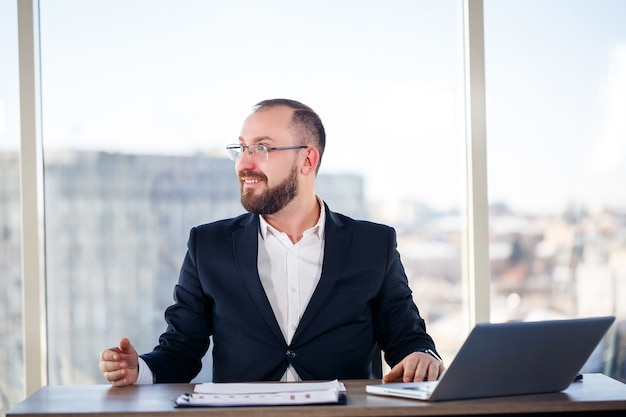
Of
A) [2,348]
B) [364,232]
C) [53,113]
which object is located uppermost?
[53,113]

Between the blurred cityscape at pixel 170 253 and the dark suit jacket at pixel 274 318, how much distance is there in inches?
29.6

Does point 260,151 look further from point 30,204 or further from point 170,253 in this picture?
point 30,204

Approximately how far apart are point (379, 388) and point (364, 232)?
932 millimetres

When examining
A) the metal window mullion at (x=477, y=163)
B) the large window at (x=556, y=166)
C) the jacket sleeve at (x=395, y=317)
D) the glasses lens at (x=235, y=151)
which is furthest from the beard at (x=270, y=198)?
the large window at (x=556, y=166)

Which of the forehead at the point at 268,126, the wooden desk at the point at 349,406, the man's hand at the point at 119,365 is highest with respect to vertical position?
the forehead at the point at 268,126

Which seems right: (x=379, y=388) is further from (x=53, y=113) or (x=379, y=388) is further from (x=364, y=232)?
(x=53, y=113)

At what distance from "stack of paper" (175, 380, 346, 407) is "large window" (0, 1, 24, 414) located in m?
1.76

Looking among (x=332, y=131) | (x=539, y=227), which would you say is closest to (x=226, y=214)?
(x=332, y=131)

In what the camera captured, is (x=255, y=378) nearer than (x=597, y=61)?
Yes

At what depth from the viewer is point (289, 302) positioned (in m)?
2.68

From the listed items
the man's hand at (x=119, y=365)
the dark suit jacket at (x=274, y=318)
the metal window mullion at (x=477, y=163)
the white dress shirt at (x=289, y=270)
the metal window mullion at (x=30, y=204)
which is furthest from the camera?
the metal window mullion at (x=477, y=163)

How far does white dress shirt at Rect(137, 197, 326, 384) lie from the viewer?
2.67m

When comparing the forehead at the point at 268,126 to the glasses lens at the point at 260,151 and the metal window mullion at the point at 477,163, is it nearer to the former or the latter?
the glasses lens at the point at 260,151

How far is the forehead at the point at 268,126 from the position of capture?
2.76 metres
